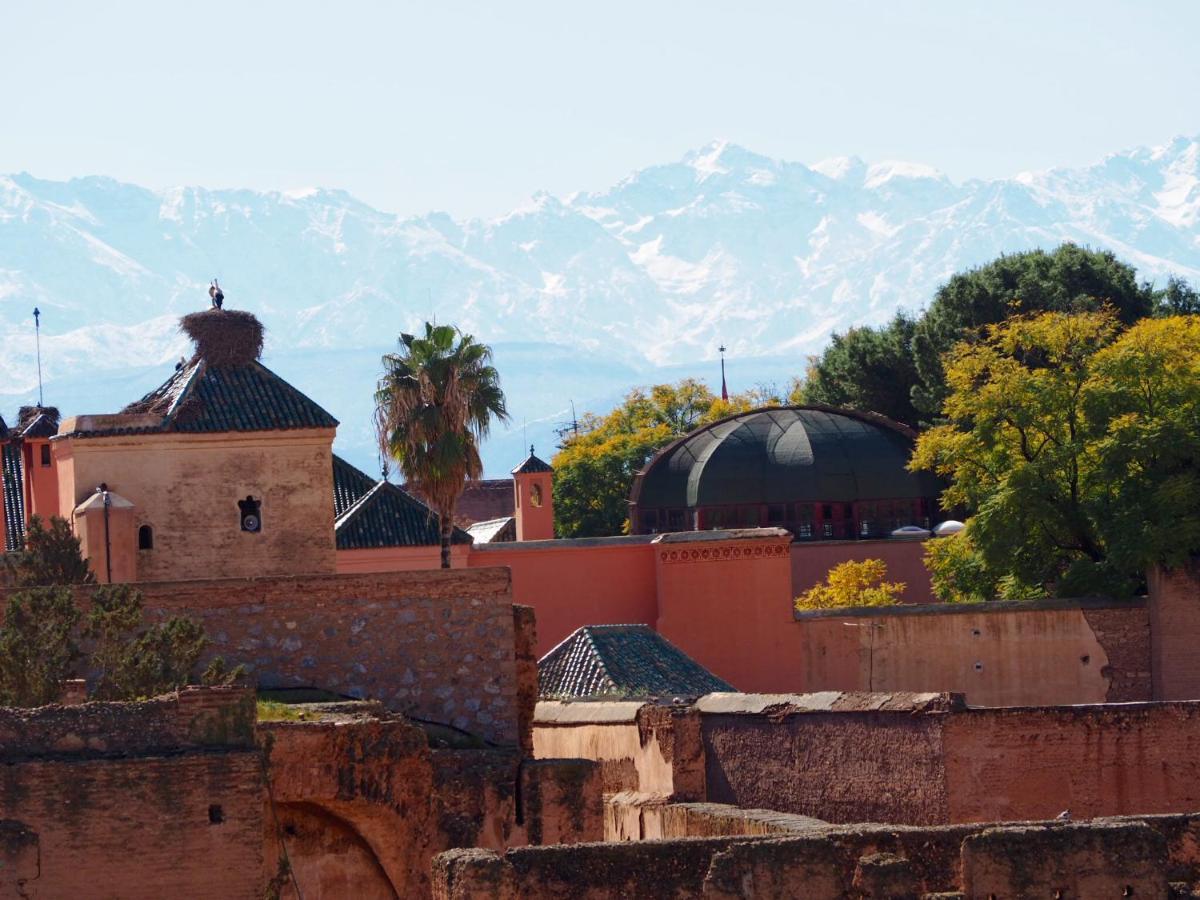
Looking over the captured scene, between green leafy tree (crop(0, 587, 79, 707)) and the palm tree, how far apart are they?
15.4m

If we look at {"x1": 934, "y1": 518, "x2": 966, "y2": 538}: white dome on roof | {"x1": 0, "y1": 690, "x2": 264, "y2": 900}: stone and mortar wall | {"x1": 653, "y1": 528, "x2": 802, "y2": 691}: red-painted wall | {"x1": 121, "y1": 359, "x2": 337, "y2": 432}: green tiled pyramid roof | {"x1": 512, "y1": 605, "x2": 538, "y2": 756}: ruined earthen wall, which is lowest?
{"x1": 0, "y1": 690, "x2": 264, "y2": 900}: stone and mortar wall

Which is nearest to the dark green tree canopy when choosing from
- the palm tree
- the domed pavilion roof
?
the domed pavilion roof

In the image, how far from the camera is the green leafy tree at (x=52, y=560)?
3112 cm

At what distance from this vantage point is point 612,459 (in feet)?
283

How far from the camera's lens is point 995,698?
1754 inches

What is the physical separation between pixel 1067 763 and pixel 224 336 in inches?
477

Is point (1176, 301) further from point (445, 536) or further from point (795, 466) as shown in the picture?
point (445, 536)

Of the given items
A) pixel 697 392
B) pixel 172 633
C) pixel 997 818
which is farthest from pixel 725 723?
pixel 697 392

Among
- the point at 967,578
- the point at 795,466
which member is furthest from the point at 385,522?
the point at 795,466

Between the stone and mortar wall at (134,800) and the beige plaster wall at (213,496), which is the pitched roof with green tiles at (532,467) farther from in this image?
the stone and mortar wall at (134,800)

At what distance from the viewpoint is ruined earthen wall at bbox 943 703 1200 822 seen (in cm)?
2925

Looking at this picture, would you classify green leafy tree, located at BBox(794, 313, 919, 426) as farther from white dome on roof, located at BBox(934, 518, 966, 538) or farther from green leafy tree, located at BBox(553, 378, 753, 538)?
white dome on roof, located at BBox(934, 518, 966, 538)

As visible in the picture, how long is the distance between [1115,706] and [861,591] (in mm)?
27048

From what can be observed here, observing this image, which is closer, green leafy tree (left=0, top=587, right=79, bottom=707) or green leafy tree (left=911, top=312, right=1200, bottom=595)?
green leafy tree (left=0, top=587, right=79, bottom=707)
